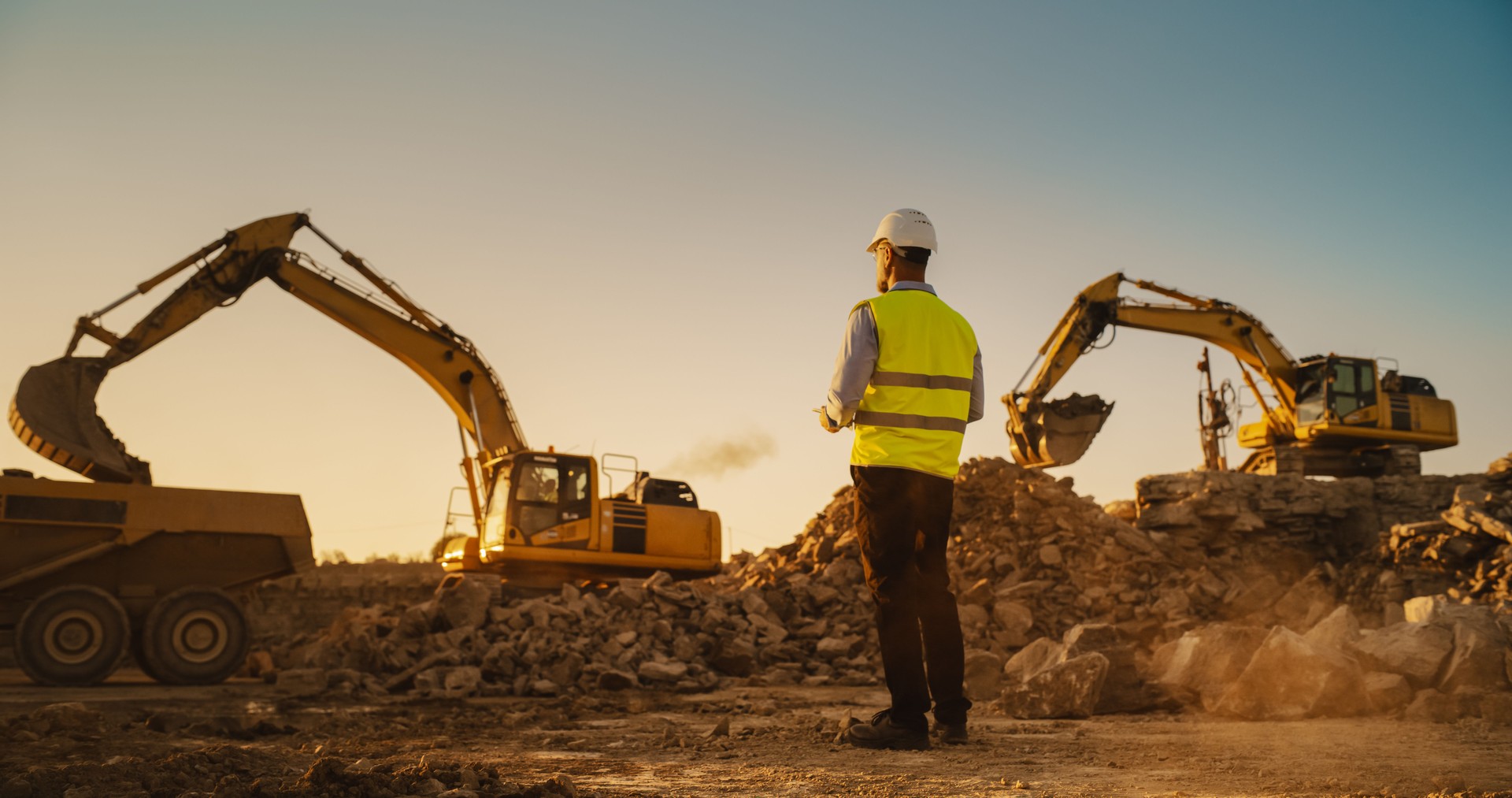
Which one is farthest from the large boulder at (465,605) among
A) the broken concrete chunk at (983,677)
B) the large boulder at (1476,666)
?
the large boulder at (1476,666)

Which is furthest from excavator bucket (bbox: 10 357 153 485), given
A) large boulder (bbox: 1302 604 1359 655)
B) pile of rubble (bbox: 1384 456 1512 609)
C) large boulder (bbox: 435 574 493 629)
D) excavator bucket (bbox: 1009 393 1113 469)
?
pile of rubble (bbox: 1384 456 1512 609)

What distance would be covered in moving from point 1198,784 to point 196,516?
10.6 m

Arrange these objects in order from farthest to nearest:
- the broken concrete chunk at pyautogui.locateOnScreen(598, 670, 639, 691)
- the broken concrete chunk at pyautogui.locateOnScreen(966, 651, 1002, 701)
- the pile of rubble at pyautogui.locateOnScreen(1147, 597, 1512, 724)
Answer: the broken concrete chunk at pyautogui.locateOnScreen(598, 670, 639, 691)
the broken concrete chunk at pyautogui.locateOnScreen(966, 651, 1002, 701)
the pile of rubble at pyautogui.locateOnScreen(1147, 597, 1512, 724)

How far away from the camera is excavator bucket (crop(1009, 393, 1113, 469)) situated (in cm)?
1428

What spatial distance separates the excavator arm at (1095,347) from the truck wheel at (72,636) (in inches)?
417

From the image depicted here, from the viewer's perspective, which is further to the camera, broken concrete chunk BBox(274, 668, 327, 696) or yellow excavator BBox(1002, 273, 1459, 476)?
yellow excavator BBox(1002, 273, 1459, 476)

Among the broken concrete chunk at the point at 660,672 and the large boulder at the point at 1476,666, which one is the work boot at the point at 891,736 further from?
the broken concrete chunk at the point at 660,672

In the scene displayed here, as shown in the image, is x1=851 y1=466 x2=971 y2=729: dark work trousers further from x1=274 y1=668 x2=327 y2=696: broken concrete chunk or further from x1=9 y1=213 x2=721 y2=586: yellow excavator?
x1=9 y1=213 x2=721 y2=586: yellow excavator

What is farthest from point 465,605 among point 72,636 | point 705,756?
point 705,756

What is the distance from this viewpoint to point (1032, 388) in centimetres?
1570

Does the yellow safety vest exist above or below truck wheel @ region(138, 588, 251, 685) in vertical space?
above

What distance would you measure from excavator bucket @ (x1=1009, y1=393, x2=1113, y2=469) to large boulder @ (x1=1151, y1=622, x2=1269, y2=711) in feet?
25.7

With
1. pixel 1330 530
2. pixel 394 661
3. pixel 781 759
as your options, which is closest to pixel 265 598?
pixel 394 661

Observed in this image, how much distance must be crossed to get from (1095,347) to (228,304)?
38.8ft
